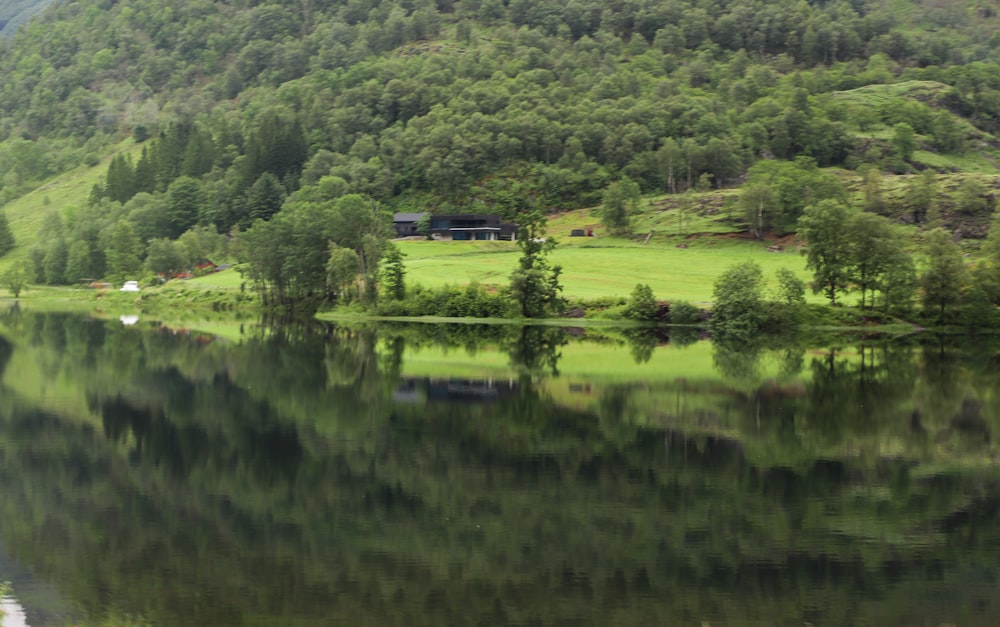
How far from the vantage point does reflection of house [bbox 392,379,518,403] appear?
5031 centimetres

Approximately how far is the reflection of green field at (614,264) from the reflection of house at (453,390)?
52.9 m

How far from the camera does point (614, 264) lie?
128m

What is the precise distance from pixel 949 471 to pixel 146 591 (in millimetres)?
28007

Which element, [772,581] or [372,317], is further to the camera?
[372,317]

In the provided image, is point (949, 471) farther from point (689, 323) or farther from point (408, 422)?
point (689, 323)

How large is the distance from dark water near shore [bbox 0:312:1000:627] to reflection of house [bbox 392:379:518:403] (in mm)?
357

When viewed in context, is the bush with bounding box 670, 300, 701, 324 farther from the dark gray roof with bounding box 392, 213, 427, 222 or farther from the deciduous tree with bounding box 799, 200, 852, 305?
the dark gray roof with bounding box 392, 213, 427, 222

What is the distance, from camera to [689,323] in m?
100

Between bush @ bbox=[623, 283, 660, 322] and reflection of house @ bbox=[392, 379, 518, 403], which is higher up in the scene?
reflection of house @ bbox=[392, 379, 518, 403]

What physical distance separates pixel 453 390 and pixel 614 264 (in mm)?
77060

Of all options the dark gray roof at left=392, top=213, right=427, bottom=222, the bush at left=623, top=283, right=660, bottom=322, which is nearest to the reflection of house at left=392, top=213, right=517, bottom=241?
the dark gray roof at left=392, top=213, right=427, bottom=222

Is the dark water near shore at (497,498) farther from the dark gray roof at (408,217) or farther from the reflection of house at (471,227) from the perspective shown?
the dark gray roof at (408,217)

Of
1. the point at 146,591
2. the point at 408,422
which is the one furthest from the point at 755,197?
the point at 146,591

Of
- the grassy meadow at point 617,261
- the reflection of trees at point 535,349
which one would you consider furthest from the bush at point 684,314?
the reflection of trees at point 535,349
